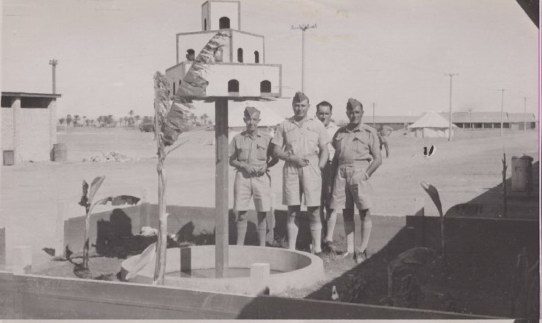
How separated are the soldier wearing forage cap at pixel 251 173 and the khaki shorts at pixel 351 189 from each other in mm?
818

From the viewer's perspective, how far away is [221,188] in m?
6.87

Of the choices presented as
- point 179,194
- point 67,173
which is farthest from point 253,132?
point 67,173

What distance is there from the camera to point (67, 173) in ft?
80.4

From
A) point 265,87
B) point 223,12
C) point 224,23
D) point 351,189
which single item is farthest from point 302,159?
point 223,12

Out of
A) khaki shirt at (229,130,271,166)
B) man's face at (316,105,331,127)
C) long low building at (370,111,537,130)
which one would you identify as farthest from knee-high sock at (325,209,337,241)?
long low building at (370,111,537,130)

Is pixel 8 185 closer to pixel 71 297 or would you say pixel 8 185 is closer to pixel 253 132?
pixel 253 132

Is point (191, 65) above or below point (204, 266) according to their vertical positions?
above

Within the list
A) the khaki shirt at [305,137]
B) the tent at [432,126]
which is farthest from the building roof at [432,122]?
the khaki shirt at [305,137]

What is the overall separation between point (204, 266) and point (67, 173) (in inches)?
697

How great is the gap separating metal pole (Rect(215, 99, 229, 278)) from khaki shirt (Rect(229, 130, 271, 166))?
121cm

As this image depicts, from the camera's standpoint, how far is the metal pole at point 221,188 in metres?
6.89

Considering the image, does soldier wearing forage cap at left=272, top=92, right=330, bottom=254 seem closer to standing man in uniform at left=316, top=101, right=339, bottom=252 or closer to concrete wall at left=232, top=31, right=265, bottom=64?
standing man in uniform at left=316, top=101, right=339, bottom=252

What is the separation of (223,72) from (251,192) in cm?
202

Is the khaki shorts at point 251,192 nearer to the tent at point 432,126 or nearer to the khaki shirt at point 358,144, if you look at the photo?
the khaki shirt at point 358,144
